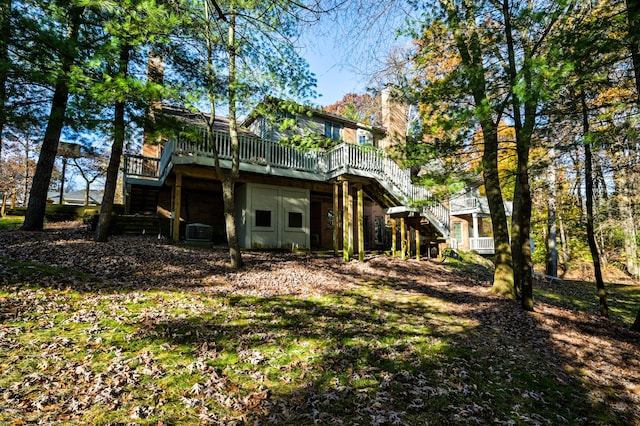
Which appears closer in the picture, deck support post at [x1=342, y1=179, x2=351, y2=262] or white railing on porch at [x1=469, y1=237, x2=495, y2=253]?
deck support post at [x1=342, y1=179, x2=351, y2=262]

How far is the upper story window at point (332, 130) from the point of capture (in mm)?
20031

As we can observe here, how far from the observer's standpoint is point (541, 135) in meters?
7.22

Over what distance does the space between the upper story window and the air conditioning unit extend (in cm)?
1009

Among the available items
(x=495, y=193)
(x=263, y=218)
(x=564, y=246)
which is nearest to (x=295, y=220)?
(x=263, y=218)

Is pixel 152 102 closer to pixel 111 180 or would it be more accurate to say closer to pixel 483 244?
pixel 111 180

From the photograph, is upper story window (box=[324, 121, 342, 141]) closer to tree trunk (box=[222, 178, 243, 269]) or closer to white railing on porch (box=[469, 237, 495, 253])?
tree trunk (box=[222, 178, 243, 269])

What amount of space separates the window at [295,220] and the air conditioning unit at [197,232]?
3.71 metres

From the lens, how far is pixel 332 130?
20.4 metres

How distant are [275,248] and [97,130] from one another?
774cm

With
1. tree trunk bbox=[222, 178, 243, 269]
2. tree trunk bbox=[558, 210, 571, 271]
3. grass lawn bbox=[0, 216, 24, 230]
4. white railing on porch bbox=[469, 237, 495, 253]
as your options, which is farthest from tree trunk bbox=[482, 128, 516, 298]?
tree trunk bbox=[558, 210, 571, 271]

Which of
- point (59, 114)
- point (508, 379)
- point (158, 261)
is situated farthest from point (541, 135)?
point (59, 114)

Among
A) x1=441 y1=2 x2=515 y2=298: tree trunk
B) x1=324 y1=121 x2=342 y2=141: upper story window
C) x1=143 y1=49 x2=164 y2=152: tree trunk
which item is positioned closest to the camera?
x1=441 y1=2 x2=515 y2=298: tree trunk

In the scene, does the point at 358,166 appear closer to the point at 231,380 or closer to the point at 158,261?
A: the point at 158,261

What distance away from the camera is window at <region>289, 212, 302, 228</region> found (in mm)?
15094
